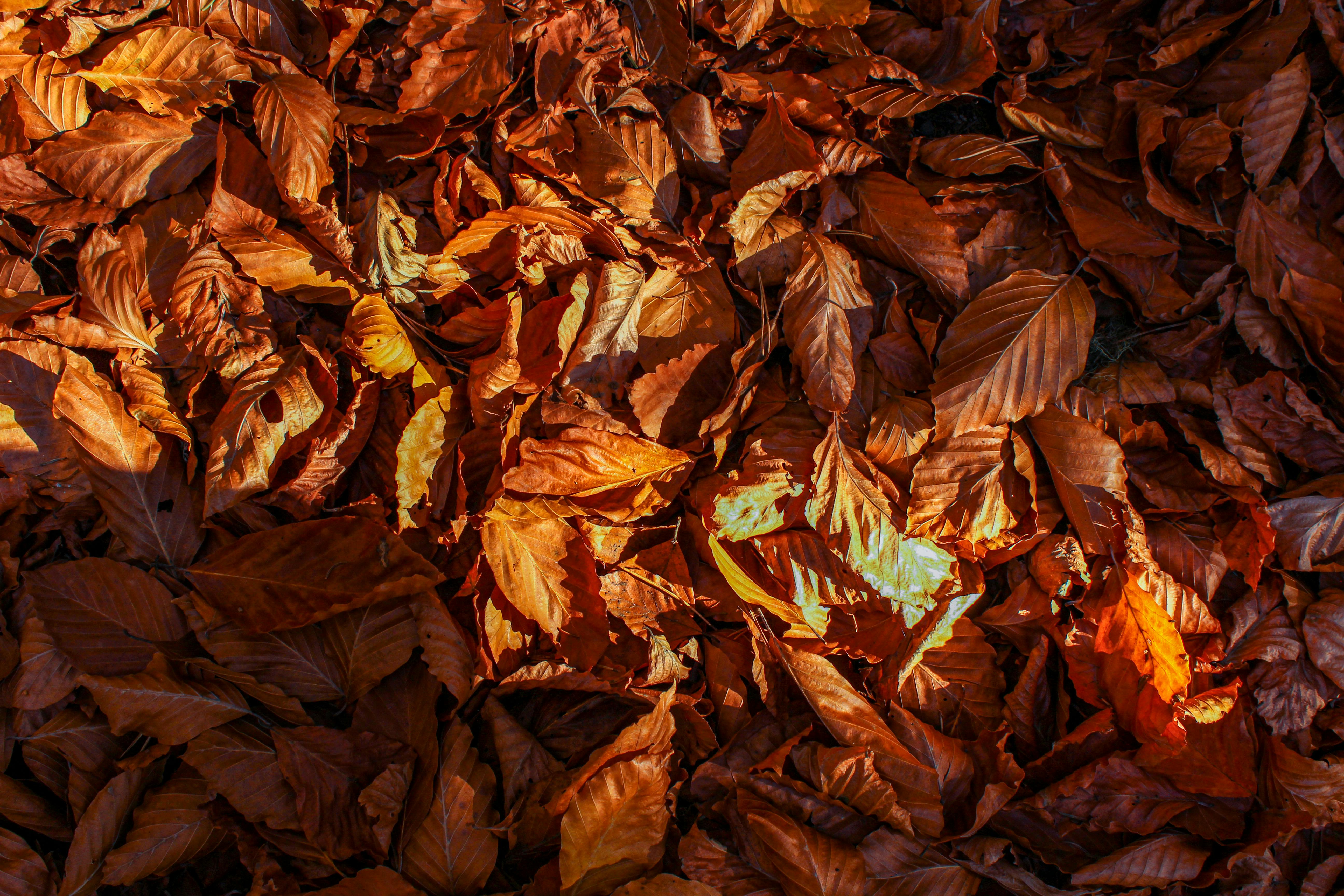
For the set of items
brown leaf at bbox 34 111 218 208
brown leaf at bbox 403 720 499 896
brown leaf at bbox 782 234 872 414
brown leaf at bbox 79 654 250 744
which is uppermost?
brown leaf at bbox 34 111 218 208

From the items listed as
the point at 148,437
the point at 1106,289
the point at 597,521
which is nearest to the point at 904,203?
the point at 1106,289

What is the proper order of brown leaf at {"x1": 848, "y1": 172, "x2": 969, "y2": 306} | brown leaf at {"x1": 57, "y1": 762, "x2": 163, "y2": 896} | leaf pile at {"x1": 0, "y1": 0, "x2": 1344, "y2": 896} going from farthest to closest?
brown leaf at {"x1": 848, "y1": 172, "x2": 969, "y2": 306} < leaf pile at {"x1": 0, "y1": 0, "x2": 1344, "y2": 896} < brown leaf at {"x1": 57, "y1": 762, "x2": 163, "y2": 896}

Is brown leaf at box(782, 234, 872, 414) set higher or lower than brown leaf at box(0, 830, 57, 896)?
higher

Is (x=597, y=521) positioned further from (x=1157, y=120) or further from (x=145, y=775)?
(x=1157, y=120)

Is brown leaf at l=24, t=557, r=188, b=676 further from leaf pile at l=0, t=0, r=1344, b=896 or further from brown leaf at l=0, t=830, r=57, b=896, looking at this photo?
brown leaf at l=0, t=830, r=57, b=896

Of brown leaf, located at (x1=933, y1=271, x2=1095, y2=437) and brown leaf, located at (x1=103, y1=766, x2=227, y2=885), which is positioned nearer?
brown leaf, located at (x1=103, y1=766, x2=227, y2=885)

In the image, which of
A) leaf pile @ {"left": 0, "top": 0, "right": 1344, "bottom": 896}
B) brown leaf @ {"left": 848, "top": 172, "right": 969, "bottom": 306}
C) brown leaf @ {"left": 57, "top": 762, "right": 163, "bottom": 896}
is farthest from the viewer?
brown leaf @ {"left": 848, "top": 172, "right": 969, "bottom": 306}

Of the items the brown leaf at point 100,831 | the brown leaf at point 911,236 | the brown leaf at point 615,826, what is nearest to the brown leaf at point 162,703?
the brown leaf at point 100,831

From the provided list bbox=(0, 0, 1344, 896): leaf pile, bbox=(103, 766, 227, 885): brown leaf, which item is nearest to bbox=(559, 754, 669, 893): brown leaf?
bbox=(0, 0, 1344, 896): leaf pile
